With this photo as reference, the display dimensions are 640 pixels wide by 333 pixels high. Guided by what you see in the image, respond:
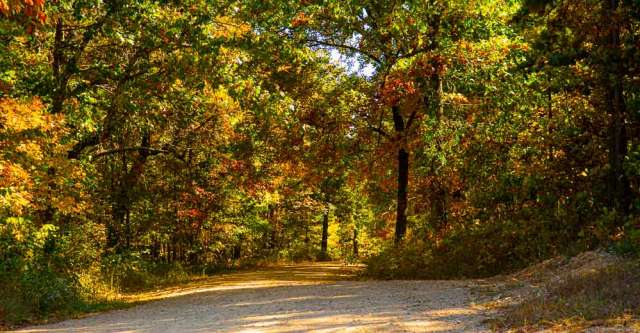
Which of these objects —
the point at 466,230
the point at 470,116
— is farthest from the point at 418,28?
the point at 466,230

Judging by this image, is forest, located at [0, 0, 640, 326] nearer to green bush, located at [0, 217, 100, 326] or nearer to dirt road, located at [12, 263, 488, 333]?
green bush, located at [0, 217, 100, 326]

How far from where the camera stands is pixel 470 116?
56.0 ft

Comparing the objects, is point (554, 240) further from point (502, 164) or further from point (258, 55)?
point (258, 55)

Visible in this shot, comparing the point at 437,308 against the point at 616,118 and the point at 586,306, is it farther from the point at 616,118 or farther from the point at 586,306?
the point at 616,118

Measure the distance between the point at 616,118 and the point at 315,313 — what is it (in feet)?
26.5

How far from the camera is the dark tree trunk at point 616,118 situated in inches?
453

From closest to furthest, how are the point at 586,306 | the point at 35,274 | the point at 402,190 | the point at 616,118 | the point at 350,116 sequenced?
the point at 586,306 → the point at 616,118 → the point at 35,274 → the point at 350,116 → the point at 402,190

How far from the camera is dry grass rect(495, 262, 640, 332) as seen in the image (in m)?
5.85

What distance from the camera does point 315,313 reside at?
8641mm

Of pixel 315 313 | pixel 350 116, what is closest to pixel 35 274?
pixel 315 313

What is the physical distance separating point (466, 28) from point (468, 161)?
399cm

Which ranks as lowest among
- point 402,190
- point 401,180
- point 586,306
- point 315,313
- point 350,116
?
point 315,313

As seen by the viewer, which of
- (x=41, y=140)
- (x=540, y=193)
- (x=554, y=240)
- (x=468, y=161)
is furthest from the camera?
(x=468, y=161)

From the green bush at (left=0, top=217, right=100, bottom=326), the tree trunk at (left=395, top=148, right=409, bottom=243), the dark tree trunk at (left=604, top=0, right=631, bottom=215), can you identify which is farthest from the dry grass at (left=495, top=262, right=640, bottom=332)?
the tree trunk at (left=395, top=148, right=409, bottom=243)
